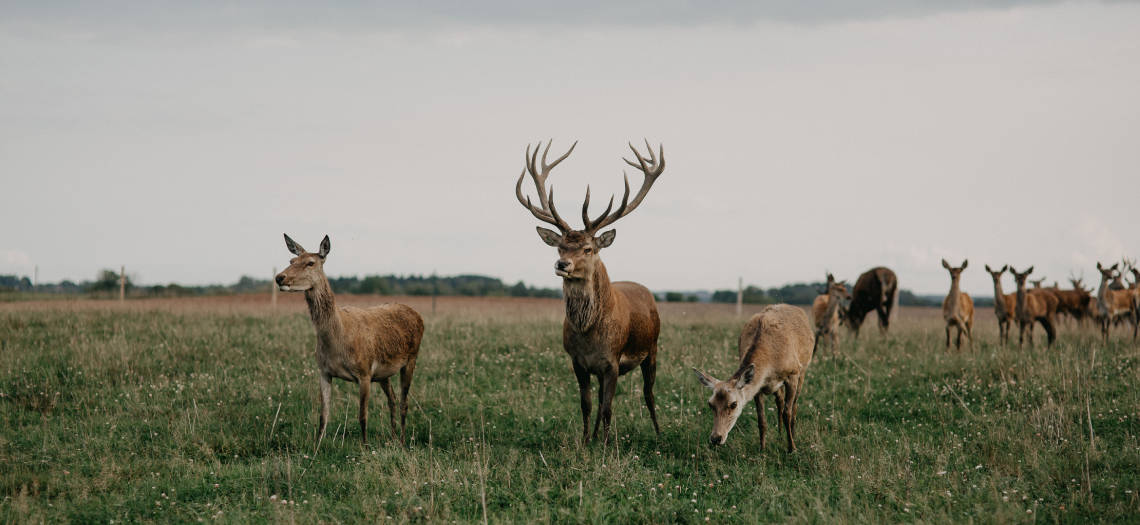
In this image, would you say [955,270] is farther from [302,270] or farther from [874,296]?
[302,270]

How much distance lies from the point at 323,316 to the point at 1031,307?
50.4 ft

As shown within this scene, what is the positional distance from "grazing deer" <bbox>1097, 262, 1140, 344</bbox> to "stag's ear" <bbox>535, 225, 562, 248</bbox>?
1483cm

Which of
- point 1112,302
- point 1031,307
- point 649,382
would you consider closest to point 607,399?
point 649,382

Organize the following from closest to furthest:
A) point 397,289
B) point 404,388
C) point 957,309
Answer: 1. point 404,388
2. point 957,309
3. point 397,289

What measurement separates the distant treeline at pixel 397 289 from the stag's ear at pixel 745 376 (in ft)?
71.6

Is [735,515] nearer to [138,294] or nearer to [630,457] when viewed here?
[630,457]

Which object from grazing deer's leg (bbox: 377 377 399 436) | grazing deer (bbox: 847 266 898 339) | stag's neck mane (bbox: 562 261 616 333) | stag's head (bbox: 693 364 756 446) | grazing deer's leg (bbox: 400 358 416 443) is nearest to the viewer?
stag's head (bbox: 693 364 756 446)

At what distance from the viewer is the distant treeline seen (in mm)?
37469

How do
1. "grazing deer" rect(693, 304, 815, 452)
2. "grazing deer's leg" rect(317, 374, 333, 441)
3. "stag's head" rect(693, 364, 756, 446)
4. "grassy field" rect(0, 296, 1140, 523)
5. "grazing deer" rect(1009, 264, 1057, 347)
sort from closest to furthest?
1. "grassy field" rect(0, 296, 1140, 523)
2. "stag's head" rect(693, 364, 756, 446)
3. "grazing deer" rect(693, 304, 815, 452)
4. "grazing deer's leg" rect(317, 374, 333, 441)
5. "grazing deer" rect(1009, 264, 1057, 347)

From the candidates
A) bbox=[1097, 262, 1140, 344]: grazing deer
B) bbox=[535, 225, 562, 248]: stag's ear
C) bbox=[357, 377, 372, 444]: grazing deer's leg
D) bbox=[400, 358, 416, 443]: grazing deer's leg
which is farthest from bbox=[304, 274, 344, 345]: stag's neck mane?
bbox=[1097, 262, 1140, 344]: grazing deer

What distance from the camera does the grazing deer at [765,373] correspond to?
739 cm

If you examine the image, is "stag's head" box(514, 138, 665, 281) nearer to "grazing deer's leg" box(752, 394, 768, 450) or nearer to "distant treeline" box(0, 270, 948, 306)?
"grazing deer's leg" box(752, 394, 768, 450)

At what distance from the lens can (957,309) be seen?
1497cm

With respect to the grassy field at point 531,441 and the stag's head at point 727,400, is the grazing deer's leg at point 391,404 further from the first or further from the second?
the stag's head at point 727,400
